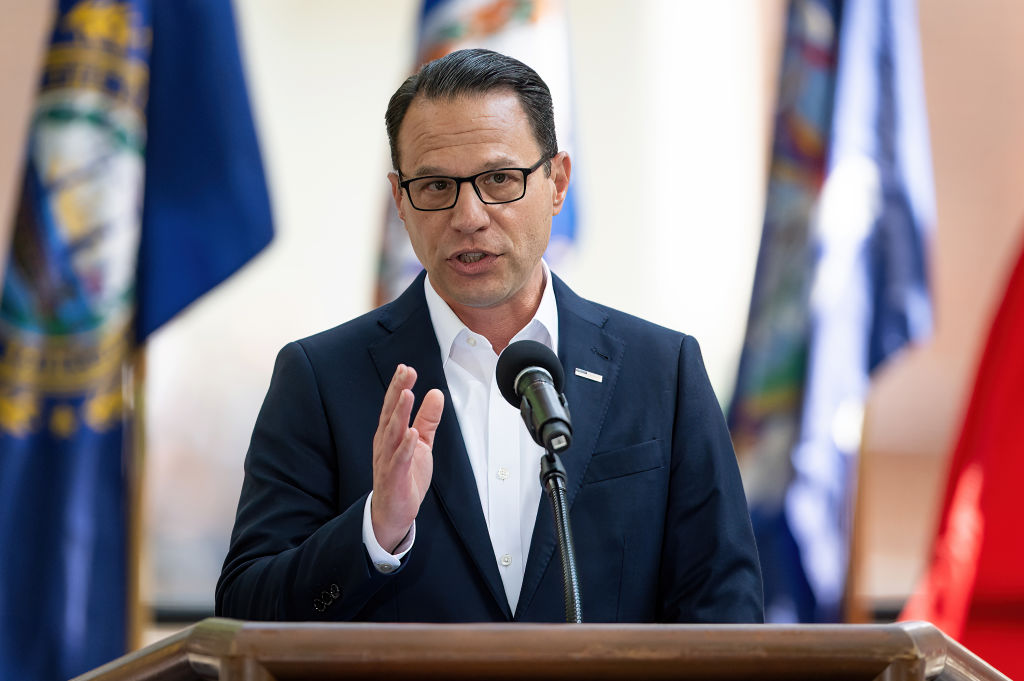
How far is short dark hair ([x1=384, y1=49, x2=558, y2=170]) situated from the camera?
1.70m

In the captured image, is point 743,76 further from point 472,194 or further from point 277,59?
point 472,194

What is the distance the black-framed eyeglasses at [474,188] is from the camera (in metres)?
1.66

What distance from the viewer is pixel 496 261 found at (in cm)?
166

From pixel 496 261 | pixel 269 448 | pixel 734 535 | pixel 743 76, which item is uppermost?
pixel 743 76

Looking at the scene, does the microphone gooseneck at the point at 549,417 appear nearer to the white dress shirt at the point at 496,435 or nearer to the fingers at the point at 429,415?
the fingers at the point at 429,415

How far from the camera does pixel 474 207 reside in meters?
1.63

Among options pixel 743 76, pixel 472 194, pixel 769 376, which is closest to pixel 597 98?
A: pixel 743 76

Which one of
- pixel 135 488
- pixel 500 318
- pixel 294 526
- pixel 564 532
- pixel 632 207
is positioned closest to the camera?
pixel 564 532

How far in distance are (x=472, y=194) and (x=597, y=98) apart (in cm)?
271

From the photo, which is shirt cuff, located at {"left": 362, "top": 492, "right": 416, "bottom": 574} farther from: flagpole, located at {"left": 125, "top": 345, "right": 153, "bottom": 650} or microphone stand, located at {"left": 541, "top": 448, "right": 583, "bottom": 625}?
flagpole, located at {"left": 125, "top": 345, "right": 153, "bottom": 650}

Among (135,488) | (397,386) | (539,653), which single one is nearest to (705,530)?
(397,386)

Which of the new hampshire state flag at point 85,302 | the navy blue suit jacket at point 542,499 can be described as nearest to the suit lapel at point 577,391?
the navy blue suit jacket at point 542,499

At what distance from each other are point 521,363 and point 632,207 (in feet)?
9.64

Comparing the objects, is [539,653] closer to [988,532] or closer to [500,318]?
[500,318]
